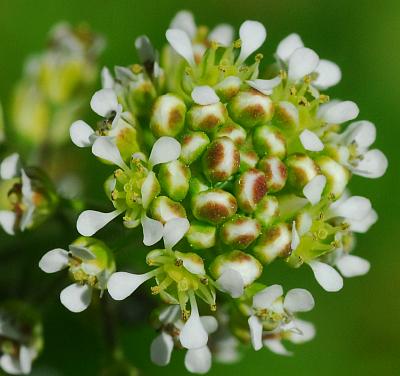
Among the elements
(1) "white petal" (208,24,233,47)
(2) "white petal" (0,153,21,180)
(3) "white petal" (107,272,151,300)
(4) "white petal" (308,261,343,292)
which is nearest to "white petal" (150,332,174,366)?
(3) "white petal" (107,272,151,300)

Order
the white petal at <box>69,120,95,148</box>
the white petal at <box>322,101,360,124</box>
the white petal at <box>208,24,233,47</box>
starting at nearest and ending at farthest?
the white petal at <box>69,120,95,148</box>, the white petal at <box>322,101,360,124</box>, the white petal at <box>208,24,233,47</box>

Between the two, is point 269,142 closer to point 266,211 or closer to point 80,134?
point 266,211

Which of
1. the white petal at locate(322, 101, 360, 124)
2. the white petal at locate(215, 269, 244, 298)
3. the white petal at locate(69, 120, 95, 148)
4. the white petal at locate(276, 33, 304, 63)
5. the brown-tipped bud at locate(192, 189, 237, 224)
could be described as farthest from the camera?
the white petal at locate(276, 33, 304, 63)

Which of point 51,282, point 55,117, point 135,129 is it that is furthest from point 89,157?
point 135,129

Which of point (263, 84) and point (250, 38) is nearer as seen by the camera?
point (263, 84)

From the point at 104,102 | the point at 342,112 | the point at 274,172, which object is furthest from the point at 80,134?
the point at 342,112

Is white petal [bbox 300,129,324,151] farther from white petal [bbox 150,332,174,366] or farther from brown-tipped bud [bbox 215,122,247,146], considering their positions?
white petal [bbox 150,332,174,366]
